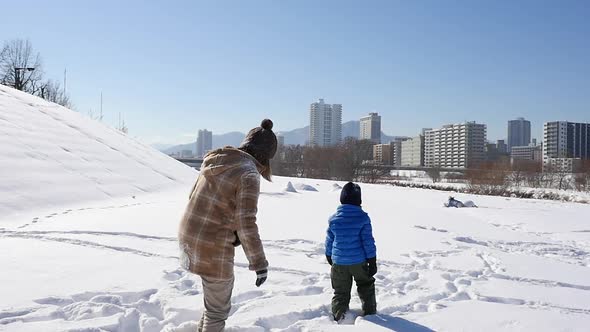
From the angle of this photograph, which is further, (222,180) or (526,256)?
(526,256)

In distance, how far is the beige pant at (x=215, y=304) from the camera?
2877 millimetres

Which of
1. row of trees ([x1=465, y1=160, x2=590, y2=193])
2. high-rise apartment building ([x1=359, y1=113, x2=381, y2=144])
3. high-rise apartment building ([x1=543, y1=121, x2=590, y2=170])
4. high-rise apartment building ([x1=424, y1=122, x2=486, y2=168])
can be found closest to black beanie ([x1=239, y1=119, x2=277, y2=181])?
row of trees ([x1=465, y1=160, x2=590, y2=193])

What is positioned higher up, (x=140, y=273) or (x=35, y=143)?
(x=35, y=143)

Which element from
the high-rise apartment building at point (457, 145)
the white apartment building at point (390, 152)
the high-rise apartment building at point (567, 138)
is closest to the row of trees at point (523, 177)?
the high-rise apartment building at point (567, 138)

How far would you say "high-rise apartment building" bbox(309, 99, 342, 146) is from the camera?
176750 mm

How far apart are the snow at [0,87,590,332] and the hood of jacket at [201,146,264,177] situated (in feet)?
4.28

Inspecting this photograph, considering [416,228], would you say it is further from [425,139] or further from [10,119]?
[425,139]

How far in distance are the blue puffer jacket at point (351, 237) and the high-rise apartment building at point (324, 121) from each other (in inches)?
6734

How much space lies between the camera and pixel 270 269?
17.1 ft

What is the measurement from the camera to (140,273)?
4.62 metres

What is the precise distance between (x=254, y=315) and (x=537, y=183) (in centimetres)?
4966

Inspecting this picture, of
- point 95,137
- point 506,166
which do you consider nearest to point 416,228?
point 95,137

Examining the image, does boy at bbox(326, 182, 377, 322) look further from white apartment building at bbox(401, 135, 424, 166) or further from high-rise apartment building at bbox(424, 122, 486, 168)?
white apartment building at bbox(401, 135, 424, 166)

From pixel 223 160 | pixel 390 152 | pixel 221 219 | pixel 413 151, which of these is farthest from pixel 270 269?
pixel 413 151
